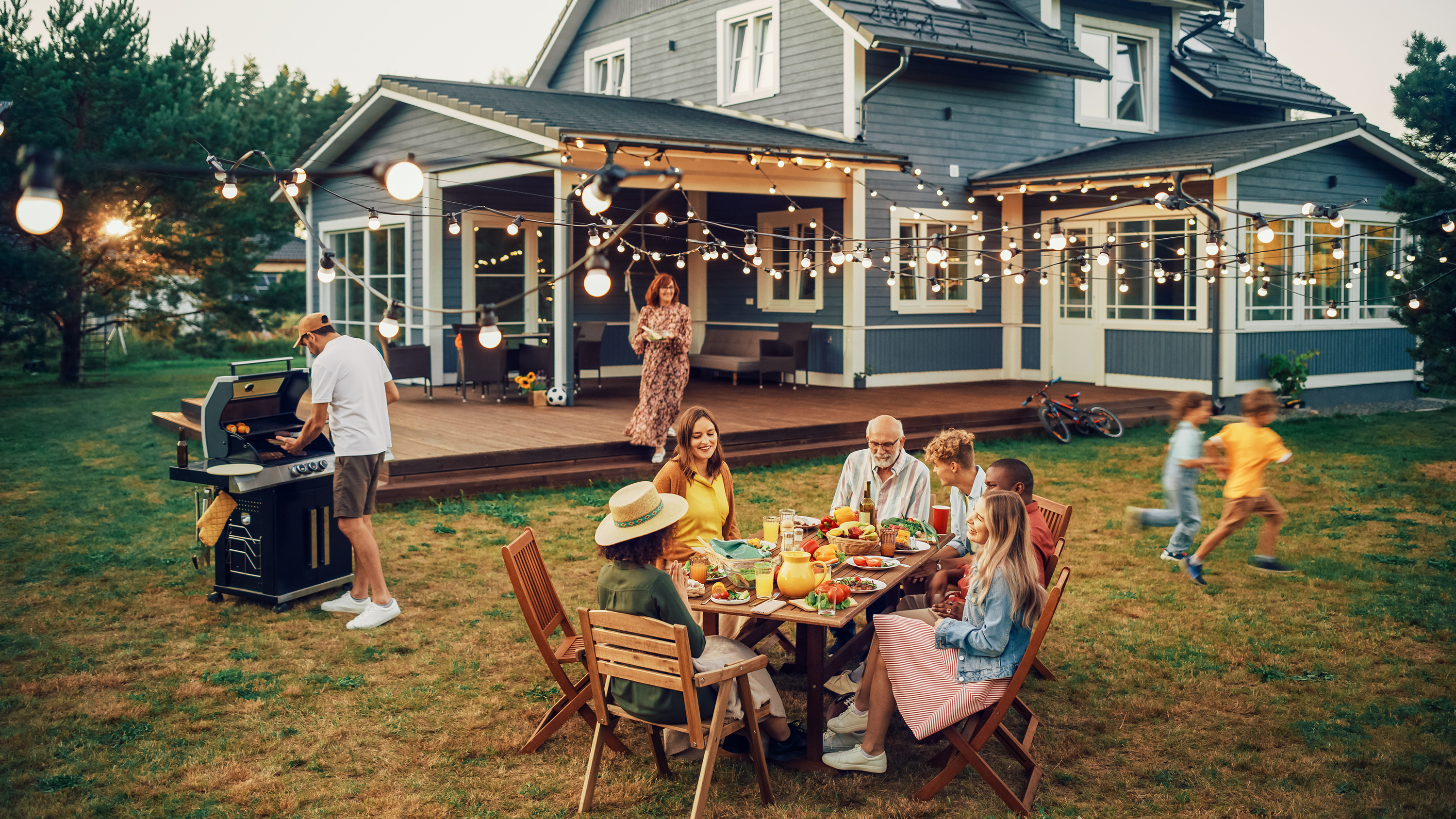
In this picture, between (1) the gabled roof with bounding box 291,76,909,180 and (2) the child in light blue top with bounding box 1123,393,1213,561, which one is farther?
(1) the gabled roof with bounding box 291,76,909,180

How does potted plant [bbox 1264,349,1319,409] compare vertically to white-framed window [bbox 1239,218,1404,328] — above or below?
below

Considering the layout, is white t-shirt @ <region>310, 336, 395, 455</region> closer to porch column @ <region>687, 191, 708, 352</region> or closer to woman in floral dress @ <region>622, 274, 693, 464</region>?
woman in floral dress @ <region>622, 274, 693, 464</region>

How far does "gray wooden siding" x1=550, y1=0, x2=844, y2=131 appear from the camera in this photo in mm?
15320

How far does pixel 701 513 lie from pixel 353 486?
2.05m

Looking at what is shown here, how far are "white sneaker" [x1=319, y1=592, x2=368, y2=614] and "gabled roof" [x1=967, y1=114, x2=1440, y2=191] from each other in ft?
→ 34.9

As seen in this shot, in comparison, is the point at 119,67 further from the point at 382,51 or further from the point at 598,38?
the point at 382,51

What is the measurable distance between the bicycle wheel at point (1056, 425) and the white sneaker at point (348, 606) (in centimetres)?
849

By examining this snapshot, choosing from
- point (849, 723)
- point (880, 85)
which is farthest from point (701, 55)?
point (849, 723)

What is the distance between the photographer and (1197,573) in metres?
6.88

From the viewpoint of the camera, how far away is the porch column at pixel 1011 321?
53.9ft

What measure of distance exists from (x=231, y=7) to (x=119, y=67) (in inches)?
780

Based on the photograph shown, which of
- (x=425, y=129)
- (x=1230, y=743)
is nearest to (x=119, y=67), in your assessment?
(x=425, y=129)

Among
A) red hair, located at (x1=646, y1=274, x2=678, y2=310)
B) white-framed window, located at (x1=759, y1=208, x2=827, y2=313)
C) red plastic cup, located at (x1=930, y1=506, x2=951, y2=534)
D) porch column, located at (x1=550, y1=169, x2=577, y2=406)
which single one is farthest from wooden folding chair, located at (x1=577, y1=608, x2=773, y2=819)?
white-framed window, located at (x1=759, y1=208, x2=827, y2=313)

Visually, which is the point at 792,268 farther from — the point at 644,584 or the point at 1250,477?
the point at 644,584
